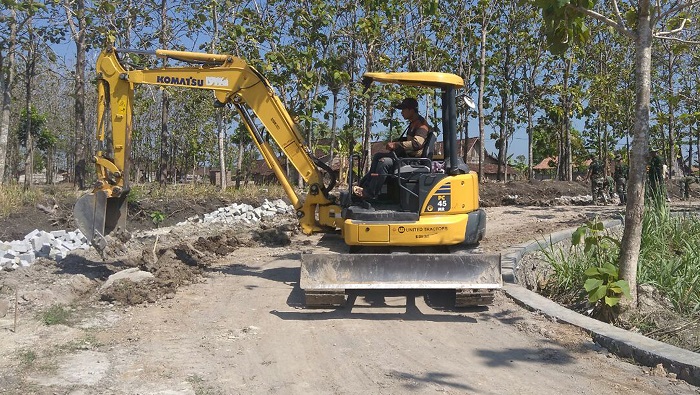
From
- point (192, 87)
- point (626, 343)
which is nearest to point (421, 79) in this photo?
point (192, 87)

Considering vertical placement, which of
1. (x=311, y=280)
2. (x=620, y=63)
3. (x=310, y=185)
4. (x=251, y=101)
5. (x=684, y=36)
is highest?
(x=620, y=63)

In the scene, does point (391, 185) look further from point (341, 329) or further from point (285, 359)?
point (285, 359)

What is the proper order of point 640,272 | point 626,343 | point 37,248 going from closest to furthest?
1. point 626,343
2. point 640,272
3. point 37,248

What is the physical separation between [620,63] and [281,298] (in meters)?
24.6

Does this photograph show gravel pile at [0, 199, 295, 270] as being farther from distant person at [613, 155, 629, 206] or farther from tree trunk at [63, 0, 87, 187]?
distant person at [613, 155, 629, 206]

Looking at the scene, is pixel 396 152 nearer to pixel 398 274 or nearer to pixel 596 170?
pixel 398 274

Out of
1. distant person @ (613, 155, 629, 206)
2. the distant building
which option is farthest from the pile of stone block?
the distant building

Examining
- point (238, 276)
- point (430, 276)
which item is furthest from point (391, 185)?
point (238, 276)

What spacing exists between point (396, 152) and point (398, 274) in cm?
161

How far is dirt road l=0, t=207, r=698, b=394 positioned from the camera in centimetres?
498

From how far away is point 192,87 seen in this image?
8.59 m

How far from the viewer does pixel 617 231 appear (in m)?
11.7

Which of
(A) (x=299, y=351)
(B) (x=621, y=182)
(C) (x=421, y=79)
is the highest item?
(C) (x=421, y=79)

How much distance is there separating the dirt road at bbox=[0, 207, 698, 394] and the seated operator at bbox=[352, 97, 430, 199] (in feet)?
4.83
